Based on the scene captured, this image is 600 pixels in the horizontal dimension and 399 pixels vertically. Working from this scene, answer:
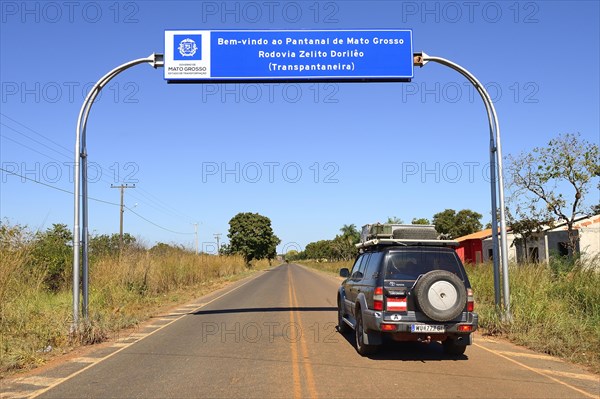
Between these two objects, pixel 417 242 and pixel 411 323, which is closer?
pixel 411 323

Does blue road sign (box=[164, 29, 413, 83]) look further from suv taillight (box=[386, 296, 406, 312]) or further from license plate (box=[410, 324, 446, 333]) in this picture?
license plate (box=[410, 324, 446, 333])

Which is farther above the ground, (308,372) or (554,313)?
(554,313)

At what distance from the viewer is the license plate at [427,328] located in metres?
8.45

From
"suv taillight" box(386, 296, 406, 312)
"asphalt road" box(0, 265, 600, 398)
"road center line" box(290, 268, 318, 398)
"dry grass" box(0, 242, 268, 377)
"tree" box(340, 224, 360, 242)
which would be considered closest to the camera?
"road center line" box(290, 268, 318, 398)

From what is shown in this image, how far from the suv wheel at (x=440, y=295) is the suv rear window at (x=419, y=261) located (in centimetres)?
61

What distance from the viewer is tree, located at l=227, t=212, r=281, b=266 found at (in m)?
81.1

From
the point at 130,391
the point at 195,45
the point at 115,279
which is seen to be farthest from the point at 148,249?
the point at 130,391

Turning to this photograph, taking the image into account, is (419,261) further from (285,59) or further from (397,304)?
(285,59)

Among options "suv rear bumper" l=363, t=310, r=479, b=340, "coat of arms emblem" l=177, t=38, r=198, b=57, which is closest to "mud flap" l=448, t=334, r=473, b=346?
"suv rear bumper" l=363, t=310, r=479, b=340

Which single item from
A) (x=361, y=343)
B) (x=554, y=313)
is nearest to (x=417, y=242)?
(x=361, y=343)

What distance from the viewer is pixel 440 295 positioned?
842cm

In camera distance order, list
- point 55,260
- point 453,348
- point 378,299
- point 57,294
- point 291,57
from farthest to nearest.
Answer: point 55,260 < point 57,294 < point 291,57 < point 453,348 < point 378,299

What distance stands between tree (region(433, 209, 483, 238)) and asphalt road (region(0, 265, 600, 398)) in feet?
240

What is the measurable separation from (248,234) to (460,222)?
34.3 m
